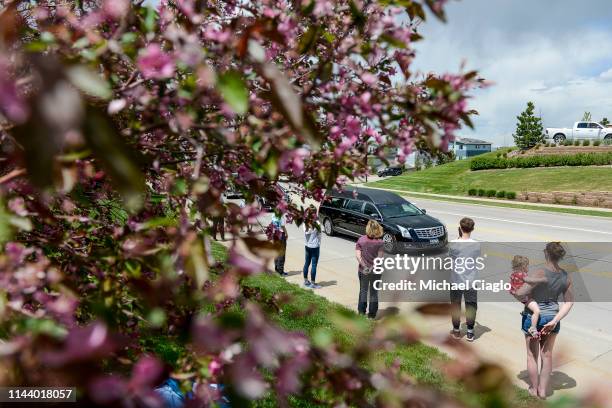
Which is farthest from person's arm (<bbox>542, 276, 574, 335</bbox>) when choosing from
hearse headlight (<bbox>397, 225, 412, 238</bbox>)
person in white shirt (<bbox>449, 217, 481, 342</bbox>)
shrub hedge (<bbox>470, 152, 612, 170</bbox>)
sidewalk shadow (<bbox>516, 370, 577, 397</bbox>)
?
shrub hedge (<bbox>470, 152, 612, 170</bbox>)

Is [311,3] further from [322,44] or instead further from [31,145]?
[31,145]

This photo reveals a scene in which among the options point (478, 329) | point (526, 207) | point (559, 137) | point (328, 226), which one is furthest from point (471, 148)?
point (478, 329)

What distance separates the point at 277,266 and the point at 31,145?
31.1 feet

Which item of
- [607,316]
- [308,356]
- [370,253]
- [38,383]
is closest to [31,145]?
[38,383]

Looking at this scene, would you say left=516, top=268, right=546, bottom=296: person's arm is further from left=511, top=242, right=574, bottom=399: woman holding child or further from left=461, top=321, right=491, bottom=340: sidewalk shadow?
left=461, top=321, right=491, bottom=340: sidewalk shadow

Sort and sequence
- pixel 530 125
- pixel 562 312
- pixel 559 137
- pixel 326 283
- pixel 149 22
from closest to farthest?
1. pixel 149 22
2. pixel 562 312
3. pixel 326 283
4. pixel 559 137
5. pixel 530 125

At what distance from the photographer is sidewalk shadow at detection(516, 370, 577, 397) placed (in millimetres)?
5320

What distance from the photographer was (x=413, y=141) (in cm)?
197

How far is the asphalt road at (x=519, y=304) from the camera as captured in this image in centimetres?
567

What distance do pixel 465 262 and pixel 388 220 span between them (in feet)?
19.7

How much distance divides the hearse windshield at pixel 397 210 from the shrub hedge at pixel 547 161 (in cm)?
2476

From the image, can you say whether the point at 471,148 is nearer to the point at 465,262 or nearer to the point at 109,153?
the point at 465,262

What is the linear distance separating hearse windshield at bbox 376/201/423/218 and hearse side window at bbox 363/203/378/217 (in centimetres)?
18

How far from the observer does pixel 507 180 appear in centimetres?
3228
